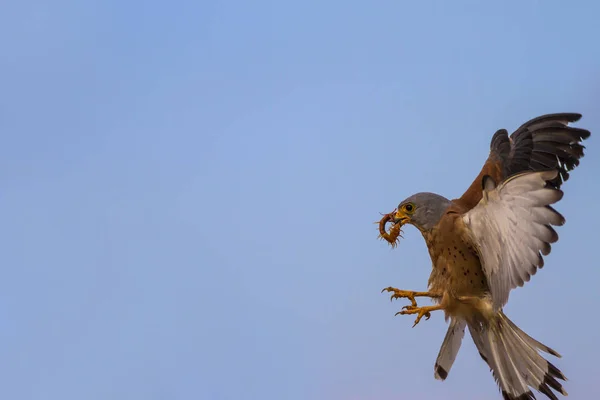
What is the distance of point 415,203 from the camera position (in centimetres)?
502

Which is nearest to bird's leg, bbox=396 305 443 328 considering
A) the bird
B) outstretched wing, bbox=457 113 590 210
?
the bird

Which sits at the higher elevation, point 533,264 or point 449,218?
point 449,218

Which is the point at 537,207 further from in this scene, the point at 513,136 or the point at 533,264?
the point at 513,136

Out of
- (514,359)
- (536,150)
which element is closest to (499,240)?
(514,359)

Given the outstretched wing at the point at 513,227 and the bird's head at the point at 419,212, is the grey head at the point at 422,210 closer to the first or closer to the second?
→ the bird's head at the point at 419,212

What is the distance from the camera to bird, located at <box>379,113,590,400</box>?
4309 millimetres

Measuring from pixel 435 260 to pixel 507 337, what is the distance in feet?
2.39

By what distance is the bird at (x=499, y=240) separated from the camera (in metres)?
4.31

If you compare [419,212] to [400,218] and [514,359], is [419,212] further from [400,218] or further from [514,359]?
[514,359]

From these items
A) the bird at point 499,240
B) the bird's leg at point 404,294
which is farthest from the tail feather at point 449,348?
the bird's leg at point 404,294

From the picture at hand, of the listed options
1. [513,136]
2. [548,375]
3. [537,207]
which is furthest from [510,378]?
[513,136]

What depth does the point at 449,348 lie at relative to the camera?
536 centimetres

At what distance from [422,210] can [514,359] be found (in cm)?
116

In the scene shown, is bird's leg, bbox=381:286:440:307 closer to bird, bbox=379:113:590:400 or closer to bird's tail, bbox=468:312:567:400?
bird, bbox=379:113:590:400
